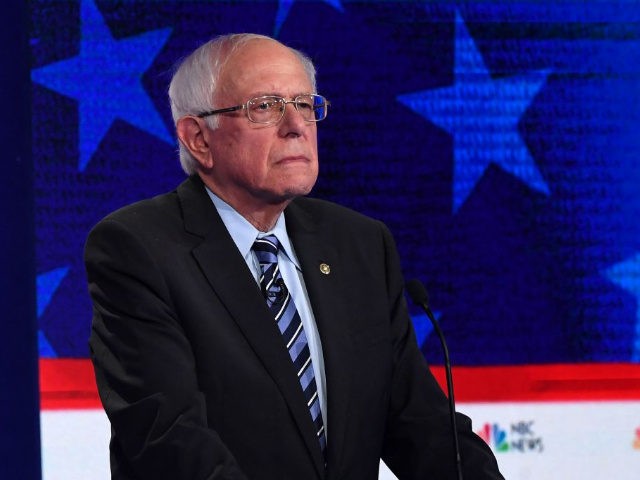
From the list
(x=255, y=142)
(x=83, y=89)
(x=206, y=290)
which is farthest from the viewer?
(x=83, y=89)

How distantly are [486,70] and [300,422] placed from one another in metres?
1.23

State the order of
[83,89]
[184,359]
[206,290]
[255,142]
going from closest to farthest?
1. [184,359]
2. [206,290]
3. [255,142]
4. [83,89]

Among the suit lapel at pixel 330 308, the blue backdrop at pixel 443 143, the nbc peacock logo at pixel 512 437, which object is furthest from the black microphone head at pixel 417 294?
the nbc peacock logo at pixel 512 437

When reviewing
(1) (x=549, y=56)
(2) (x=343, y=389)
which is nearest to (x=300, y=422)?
(2) (x=343, y=389)

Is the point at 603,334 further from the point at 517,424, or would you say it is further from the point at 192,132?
the point at 192,132

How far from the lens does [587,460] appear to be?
2.68 m

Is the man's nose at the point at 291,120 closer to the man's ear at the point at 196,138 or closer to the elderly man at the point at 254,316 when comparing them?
the elderly man at the point at 254,316

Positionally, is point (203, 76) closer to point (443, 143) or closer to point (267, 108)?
point (267, 108)

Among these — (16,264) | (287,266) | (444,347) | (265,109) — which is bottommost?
(444,347)

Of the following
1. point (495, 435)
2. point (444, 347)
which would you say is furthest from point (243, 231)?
point (495, 435)

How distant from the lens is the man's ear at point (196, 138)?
198 centimetres

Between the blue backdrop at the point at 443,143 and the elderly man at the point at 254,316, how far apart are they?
55 cm

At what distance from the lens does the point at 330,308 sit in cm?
187

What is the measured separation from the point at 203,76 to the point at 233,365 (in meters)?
0.59
